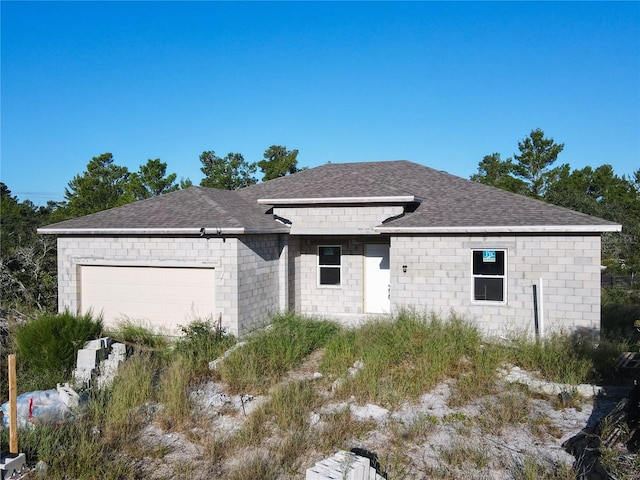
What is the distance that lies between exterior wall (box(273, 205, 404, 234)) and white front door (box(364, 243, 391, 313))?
142 centimetres

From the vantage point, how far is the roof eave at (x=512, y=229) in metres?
11.9

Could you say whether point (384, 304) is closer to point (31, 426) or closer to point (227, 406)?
point (227, 406)

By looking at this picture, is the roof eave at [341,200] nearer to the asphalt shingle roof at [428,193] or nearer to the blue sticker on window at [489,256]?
the asphalt shingle roof at [428,193]

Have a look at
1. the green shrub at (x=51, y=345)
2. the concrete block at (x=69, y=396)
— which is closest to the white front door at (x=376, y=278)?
the green shrub at (x=51, y=345)

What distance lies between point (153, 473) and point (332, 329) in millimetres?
7227

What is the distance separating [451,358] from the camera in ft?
34.6

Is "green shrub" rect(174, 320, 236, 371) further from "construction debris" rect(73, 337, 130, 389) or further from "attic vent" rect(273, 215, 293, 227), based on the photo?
"attic vent" rect(273, 215, 293, 227)

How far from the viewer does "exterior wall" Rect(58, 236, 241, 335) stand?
1320 cm

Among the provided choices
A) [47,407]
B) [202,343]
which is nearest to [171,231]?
[202,343]

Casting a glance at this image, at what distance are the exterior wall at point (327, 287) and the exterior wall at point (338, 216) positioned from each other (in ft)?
2.81

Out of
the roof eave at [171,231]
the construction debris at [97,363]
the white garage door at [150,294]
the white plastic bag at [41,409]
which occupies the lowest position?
the white plastic bag at [41,409]

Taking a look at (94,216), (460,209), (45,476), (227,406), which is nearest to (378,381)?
(227,406)

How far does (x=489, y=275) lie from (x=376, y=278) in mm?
3675

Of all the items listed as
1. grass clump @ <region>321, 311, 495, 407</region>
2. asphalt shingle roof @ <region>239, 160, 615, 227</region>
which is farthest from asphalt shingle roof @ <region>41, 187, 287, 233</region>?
grass clump @ <region>321, 311, 495, 407</region>
